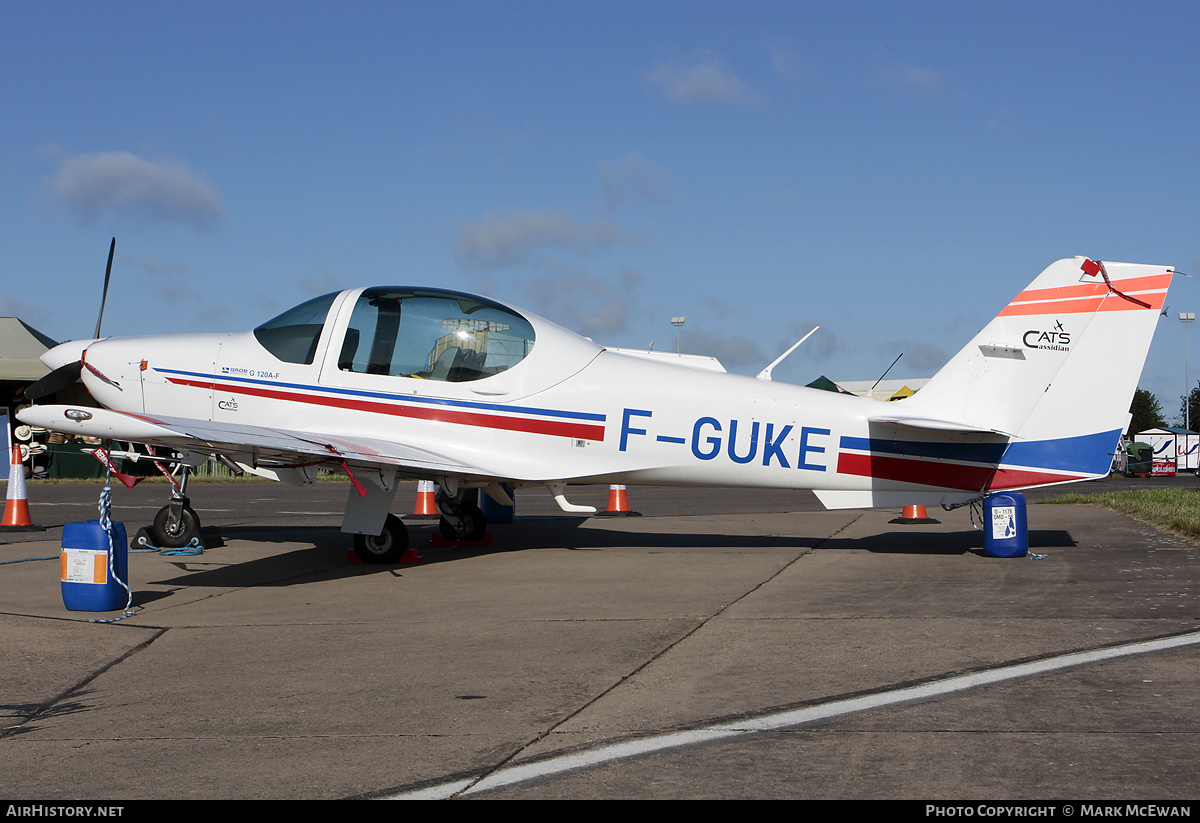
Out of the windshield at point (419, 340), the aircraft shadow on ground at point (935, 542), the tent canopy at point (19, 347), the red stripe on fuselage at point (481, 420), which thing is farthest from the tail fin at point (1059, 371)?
the tent canopy at point (19, 347)

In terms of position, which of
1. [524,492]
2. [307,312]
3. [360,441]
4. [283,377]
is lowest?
[524,492]

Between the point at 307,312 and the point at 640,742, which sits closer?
the point at 640,742

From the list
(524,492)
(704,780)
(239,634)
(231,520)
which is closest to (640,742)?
(704,780)

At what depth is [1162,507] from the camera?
46.0ft

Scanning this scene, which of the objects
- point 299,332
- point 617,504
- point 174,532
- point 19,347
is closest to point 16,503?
point 174,532

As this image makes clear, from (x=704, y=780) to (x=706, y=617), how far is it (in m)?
3.16

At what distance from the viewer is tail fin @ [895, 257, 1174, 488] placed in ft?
28.8

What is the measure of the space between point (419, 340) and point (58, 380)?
4.22 m

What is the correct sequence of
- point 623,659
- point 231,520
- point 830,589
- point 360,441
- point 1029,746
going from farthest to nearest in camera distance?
point 231,520 → point 360,441 → point 830,589 → point 623,659 → point 1029,746

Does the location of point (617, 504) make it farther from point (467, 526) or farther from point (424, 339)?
point (424, 339)

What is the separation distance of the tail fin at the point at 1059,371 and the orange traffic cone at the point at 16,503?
11562 millimetres

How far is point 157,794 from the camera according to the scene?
334 centimetres
